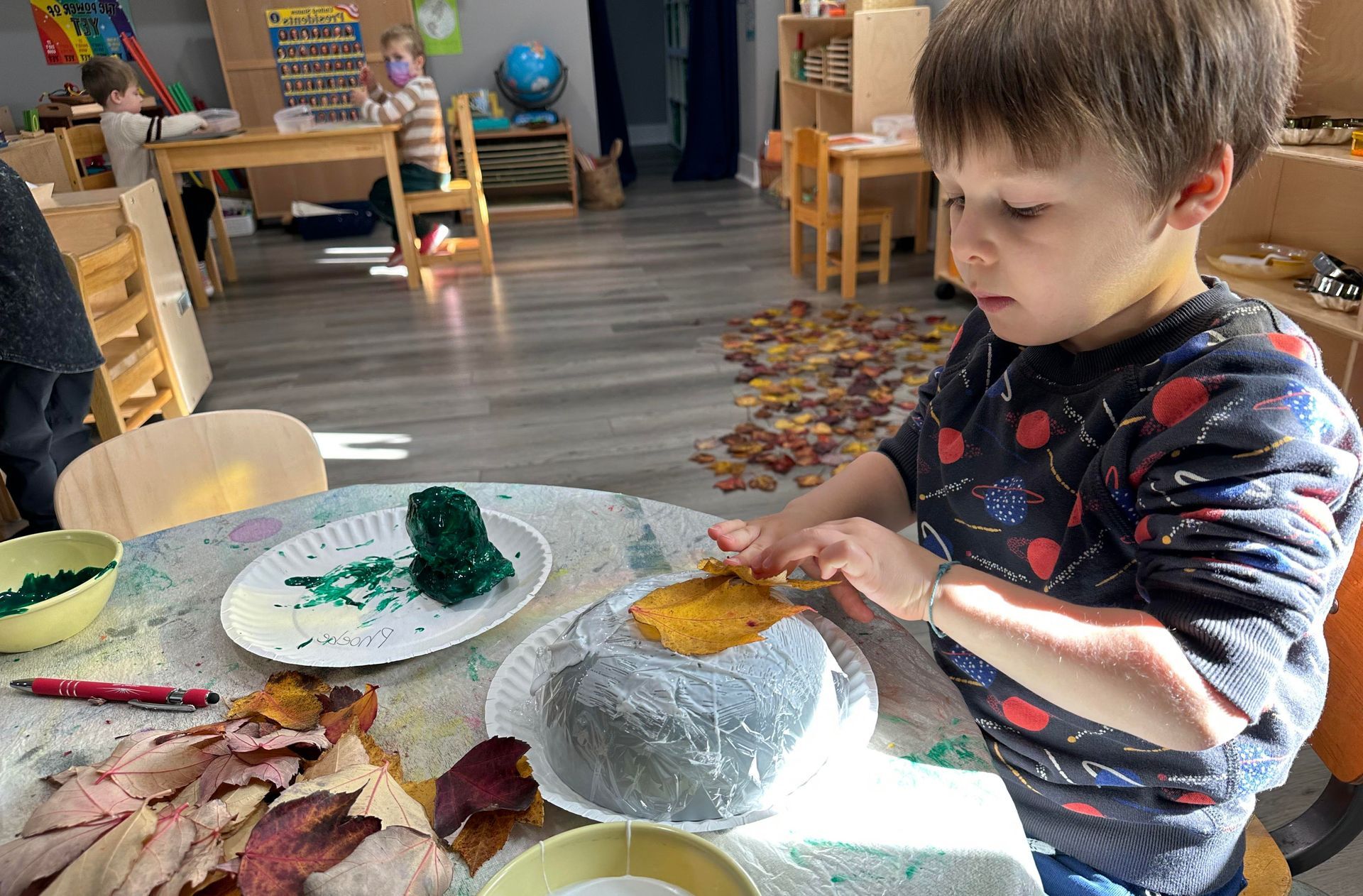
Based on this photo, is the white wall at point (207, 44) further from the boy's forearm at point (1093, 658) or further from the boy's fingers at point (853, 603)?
the boy's forearm at point (1093, 658)

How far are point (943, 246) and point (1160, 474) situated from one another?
4060 millimetres

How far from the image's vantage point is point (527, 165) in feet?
23.7

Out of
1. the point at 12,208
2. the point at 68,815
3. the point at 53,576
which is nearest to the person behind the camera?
the point at 68,815

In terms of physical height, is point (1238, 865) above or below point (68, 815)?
below

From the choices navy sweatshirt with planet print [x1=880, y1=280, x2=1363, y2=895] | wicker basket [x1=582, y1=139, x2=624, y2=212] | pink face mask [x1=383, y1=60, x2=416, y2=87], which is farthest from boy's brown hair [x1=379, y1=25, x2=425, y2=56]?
navy sweatshirt with planet print [x1=880, y1=280, x2=1363, y2=895]

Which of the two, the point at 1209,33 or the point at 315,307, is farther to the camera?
the point at 315,307

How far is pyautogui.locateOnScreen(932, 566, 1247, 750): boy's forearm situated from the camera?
690mm

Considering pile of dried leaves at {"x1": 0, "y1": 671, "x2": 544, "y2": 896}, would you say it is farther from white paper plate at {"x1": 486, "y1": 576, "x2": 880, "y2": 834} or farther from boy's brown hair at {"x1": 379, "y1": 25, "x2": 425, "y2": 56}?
boy's brown hair at {"x1": 379, "y1": 25, "x2": 425, "y2": 56}

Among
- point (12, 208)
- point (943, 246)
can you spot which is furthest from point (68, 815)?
point (943, 246)

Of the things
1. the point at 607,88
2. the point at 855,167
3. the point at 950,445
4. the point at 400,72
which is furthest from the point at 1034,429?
the point at 607,88

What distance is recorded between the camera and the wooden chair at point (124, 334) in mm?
2756

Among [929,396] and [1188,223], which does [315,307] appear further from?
[1188,223]

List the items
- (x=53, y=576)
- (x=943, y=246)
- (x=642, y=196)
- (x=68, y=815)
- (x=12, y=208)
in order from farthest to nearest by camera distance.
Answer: (x=642, y=196) → (x=943, y=246) → (x=12, y=208) → (x=53, y=576) → (x=68, y=815)

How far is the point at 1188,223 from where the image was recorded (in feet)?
2.46
